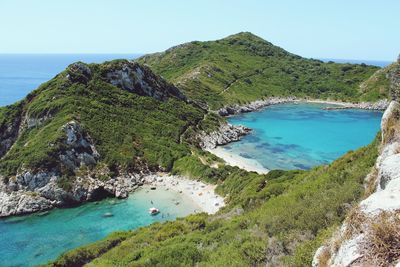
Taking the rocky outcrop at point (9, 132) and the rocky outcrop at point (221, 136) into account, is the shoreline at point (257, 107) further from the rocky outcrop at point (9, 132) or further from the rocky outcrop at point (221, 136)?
the rocky outcrop at point (9, 132)

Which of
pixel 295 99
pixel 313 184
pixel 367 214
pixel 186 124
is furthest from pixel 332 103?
pixel 367 214

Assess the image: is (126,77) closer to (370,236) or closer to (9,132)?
(9,132)

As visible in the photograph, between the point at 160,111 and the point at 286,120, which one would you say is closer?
the point at 160,111

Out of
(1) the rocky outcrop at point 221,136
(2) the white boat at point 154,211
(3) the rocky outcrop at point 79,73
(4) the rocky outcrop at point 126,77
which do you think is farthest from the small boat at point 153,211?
(3) the rocky outcrop at point 79,73

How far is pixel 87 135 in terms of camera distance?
7025 centimetres

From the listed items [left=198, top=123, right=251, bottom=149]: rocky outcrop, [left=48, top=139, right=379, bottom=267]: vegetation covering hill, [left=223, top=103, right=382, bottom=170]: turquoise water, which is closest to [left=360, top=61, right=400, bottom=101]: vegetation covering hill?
[left=223, top=103, right=382, bottom=170]: turquoise water

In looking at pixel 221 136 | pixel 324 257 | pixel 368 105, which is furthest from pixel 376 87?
pixel 324 257

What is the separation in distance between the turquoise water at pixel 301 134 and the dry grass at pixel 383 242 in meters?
64.6

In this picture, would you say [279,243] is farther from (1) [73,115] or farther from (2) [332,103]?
(2) [332,103]

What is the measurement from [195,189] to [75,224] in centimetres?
2016

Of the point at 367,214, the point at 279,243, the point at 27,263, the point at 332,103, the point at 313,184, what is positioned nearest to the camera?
the point at 367,214

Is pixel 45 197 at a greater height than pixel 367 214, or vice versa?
pixel 367 214

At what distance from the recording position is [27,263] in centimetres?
4081

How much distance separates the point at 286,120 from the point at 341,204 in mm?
111636
